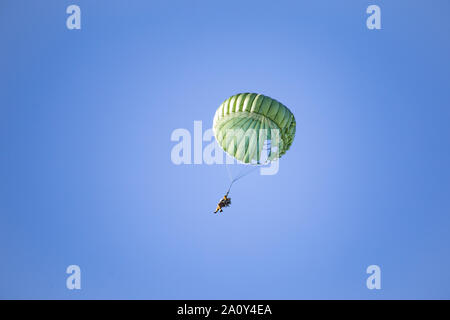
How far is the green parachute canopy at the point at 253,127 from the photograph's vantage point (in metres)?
31.8

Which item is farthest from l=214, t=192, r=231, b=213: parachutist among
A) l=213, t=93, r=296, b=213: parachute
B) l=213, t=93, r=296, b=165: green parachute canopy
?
l=213, t=93, r=296, b=165: green parachute canopy

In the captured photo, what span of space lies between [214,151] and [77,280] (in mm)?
17199

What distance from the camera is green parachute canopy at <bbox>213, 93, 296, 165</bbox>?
31.8 m

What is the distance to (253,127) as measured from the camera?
32.8m

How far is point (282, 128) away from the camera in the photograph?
3212 cm

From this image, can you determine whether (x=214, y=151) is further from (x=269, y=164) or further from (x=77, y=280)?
(x=77, y=280)

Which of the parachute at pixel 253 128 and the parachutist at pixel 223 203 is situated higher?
the parachute at pixel 253 128

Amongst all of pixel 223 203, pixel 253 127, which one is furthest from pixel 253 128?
pixel 223 203

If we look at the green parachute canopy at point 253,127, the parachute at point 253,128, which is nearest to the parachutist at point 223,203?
the parachute at point 253,128

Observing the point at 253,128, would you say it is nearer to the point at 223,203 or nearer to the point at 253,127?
the point at 253,127

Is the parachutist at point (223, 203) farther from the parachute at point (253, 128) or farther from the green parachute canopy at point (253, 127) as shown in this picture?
the green parachute canopy at point (253, 127)
